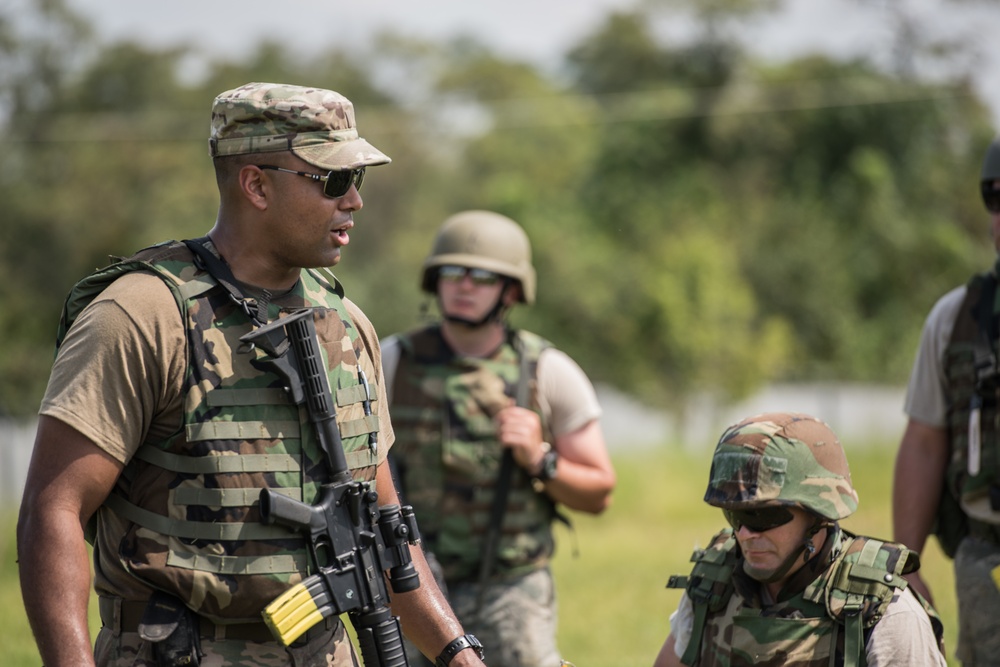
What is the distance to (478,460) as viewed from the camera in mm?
5762

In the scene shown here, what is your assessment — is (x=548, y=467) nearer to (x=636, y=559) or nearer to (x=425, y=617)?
(x=425, y=617)

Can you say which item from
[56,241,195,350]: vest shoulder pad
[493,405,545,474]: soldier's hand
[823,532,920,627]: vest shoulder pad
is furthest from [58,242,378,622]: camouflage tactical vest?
[493,405,545,474]: soldier's hand

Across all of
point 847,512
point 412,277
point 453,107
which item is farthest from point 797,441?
point 453,107

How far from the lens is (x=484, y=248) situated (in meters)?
6.09

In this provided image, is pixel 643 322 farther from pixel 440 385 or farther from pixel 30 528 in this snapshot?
pixel 30 528

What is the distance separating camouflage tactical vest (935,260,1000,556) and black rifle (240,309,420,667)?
253 centimetres

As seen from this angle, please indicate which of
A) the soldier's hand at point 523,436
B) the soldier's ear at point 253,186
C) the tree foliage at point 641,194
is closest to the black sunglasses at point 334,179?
the soldier's ear at point 253,186

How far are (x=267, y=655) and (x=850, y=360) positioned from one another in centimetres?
2665

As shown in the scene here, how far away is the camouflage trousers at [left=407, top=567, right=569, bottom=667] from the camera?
5.54 metres

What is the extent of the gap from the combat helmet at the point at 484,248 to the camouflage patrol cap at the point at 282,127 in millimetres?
2825

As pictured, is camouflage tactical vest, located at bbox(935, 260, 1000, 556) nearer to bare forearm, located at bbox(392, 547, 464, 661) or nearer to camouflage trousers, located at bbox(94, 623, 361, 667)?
bare forearm, located at bbox(392, 547, 464, 661)

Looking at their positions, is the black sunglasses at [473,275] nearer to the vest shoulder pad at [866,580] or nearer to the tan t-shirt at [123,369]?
the vest shoulder pad at [866,580]

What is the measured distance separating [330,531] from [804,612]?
1.39 metres

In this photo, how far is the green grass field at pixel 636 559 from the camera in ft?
26.7
